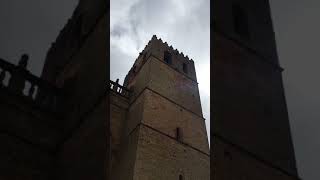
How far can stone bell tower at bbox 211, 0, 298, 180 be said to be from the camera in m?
7.58

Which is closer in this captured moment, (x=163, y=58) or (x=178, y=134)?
(x=178, y=134)

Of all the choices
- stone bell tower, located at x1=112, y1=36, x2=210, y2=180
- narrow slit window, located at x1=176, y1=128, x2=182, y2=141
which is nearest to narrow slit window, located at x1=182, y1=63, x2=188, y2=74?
stone bell tower, located at x1=112, y1=36, x2=210, y2=180

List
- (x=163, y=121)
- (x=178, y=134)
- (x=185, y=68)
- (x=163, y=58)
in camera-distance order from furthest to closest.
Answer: (x=185, y=68)
(x=163, y=58)
(x=178, y=134)
(x=163, y=121)

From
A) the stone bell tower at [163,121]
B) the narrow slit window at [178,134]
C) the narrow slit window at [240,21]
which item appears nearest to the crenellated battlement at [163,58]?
the stone bell tower at [163,121]

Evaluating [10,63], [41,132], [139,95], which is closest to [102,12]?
[10,63]

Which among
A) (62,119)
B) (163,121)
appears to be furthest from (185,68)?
(62,119)

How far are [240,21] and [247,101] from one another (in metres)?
2.57

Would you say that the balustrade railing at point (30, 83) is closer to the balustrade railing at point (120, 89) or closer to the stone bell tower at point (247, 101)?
the stone bell tower at point (247, 101)

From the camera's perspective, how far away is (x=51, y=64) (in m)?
12.3

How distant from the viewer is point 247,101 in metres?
8.49

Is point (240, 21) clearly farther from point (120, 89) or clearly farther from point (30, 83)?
point (120, 89)

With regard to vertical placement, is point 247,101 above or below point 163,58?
below

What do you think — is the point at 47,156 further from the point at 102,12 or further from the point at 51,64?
the point at 51,64

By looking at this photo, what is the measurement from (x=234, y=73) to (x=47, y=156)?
3.80 m
